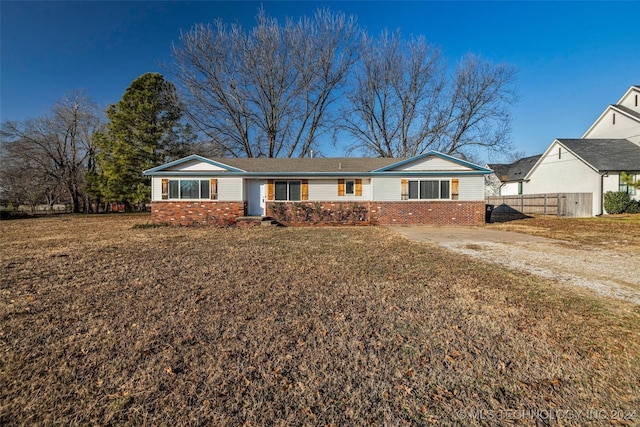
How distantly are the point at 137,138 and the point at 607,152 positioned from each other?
34348mm

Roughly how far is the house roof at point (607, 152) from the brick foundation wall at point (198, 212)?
75.2 ft

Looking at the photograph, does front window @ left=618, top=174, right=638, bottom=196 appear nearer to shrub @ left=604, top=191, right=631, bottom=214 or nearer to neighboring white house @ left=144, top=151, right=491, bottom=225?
shrub @ left=604, top=191, right=631, bottom=214

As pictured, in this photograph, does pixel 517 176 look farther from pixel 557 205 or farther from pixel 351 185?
pixel 351 185

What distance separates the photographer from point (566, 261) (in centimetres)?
628

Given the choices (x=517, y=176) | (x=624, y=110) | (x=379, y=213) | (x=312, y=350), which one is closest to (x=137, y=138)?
(x=379, y=213)

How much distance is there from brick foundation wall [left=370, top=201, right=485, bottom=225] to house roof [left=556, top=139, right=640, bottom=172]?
10804mm

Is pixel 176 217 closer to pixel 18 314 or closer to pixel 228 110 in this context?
pixel 18 314

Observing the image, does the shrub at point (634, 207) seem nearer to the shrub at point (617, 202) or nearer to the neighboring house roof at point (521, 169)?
the shrub at point (617, 202)

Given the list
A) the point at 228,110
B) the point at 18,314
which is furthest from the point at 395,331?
the point at 228,110

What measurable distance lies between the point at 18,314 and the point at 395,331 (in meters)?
4.60

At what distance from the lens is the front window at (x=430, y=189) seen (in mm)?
14711

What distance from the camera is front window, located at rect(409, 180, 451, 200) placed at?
1471cm

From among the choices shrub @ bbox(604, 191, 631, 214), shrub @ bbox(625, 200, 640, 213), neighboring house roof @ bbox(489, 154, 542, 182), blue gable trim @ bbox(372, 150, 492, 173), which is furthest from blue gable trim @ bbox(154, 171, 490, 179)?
neighboring house roof @ bbox(489, 154, 542, 182)

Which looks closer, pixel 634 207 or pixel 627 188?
pixel 634 207
